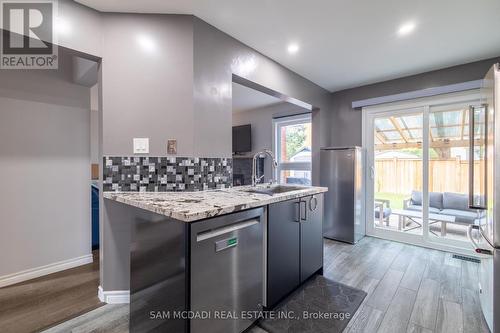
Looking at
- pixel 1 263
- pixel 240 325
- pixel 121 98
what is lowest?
pixel 240 325

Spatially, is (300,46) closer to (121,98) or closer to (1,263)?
(121,98)

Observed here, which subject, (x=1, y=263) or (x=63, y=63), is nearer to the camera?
(x=1, y=263)

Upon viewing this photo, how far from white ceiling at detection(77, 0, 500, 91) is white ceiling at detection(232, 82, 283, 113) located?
3.46ft

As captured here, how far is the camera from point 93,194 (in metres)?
2.88

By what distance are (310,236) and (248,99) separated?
9.90 ft

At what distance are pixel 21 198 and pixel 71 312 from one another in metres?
1.29

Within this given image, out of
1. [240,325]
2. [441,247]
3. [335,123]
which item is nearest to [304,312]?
[240,325]

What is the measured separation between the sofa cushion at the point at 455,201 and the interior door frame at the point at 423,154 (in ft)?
0.88

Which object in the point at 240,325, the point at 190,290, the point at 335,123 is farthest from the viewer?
the point at 335,123

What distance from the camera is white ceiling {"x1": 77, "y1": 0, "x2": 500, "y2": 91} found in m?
1.79

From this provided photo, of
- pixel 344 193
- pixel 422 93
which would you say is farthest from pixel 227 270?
pixel 422 93

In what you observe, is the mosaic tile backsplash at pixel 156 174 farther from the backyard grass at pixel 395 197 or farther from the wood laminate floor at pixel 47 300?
the backyard grass at pixel 395 197

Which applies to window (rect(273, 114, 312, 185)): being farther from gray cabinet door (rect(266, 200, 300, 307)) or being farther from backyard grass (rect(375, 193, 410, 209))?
gray cabinet door (rect(266, 200, 300, 307))

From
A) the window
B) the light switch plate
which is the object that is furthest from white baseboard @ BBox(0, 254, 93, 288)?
the window
